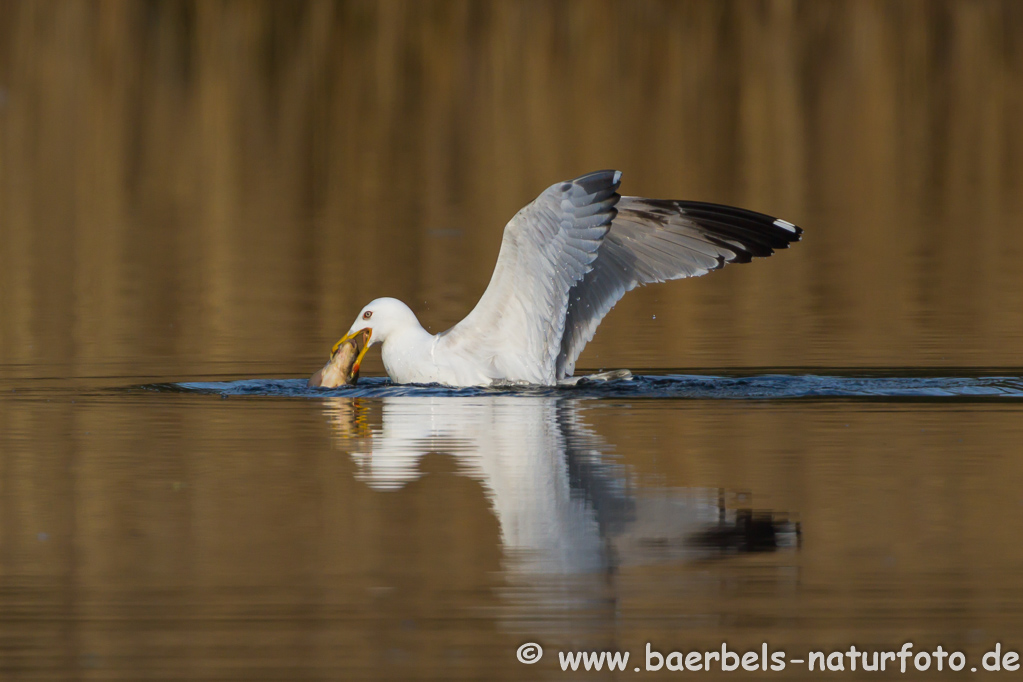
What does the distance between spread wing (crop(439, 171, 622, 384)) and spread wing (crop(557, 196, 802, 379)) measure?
0.69 m

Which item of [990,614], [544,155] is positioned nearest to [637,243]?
[990,614]

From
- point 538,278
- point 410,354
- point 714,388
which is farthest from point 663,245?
point 410,354

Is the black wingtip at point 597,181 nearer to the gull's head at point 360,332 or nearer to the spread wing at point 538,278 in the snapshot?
the spread wing at point 538,278

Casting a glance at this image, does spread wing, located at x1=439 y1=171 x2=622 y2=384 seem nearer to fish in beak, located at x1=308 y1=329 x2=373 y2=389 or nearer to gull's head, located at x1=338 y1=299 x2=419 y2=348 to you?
gull's head, located at x1=338 y1=299 x2=419 y2=348

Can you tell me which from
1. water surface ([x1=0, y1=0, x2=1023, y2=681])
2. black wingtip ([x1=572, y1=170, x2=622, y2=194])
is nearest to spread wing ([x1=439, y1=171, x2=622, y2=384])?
black wingtip ([x1=572, y1=170, x2=622, y2=194])

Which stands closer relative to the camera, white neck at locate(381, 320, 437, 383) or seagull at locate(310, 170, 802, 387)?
seagull at locate(310, 170, 802, 387)

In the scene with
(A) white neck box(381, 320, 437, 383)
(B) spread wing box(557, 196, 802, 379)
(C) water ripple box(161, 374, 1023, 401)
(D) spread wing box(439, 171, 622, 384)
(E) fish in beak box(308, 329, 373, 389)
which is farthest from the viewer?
(B) spread wing box(557, 196, 802, 379)

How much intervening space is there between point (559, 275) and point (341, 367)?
1.57 meters

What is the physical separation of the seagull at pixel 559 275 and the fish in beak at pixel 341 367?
28mm

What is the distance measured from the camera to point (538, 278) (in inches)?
419

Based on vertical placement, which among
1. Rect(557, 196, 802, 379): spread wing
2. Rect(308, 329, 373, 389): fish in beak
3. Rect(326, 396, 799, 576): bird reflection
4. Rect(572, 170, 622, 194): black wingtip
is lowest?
Rect(326, 396, 799, 576): bird reflection

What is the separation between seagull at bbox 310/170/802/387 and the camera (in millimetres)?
10453

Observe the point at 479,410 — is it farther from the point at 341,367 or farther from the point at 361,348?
the point at 361,348

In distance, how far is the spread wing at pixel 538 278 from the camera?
10.4 meters
